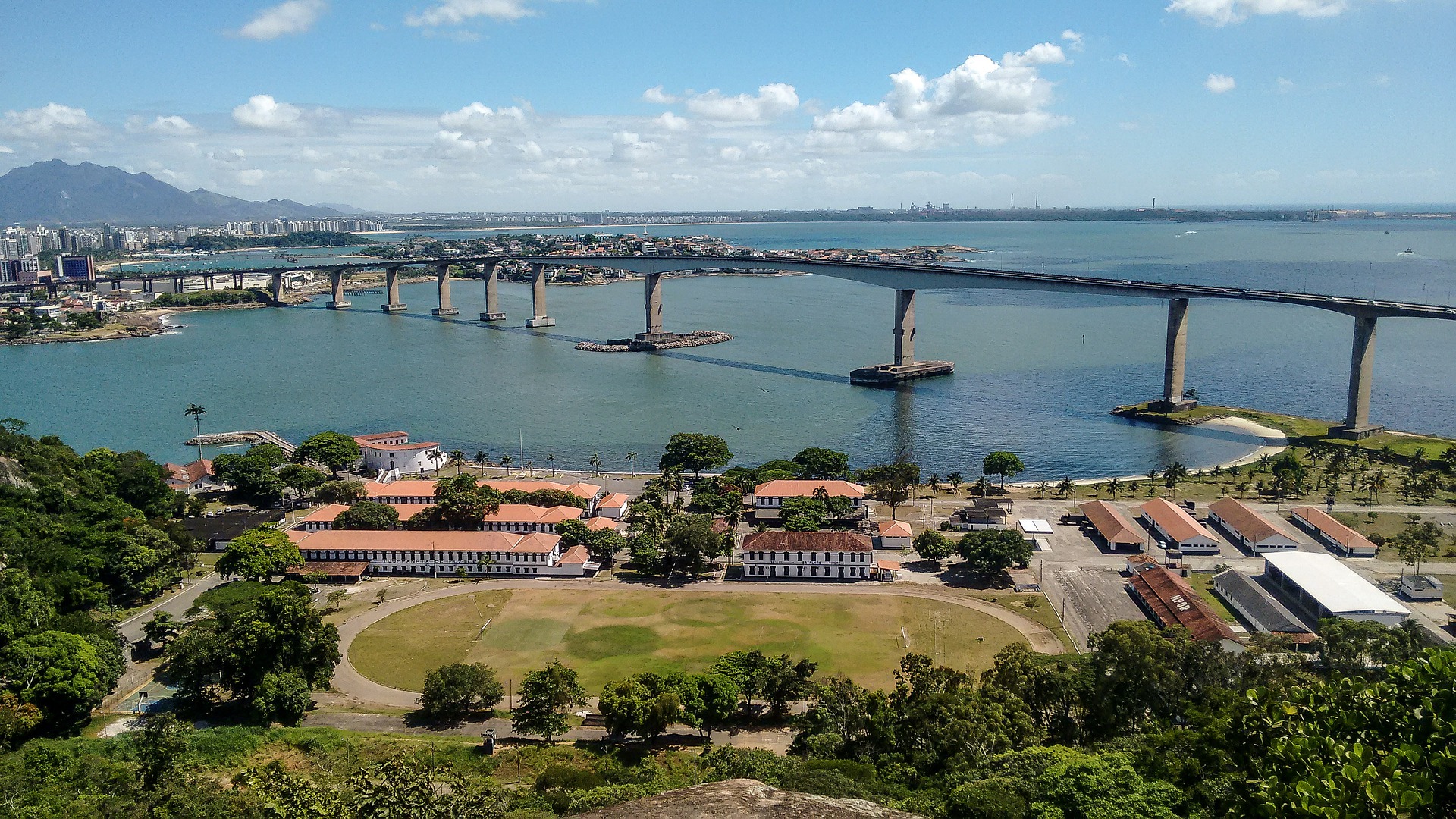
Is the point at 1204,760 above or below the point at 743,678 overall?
above

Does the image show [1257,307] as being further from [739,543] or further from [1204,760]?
[1204,760]

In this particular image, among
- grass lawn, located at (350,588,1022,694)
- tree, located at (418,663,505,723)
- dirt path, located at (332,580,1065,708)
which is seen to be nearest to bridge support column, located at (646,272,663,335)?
dirt path, located at (332,580,1065,708)

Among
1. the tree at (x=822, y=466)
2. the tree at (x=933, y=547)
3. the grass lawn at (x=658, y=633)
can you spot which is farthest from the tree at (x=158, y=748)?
the tree at (x=822, y=466)

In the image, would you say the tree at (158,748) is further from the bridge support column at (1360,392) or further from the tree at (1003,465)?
the bridge support column at (1360,392)

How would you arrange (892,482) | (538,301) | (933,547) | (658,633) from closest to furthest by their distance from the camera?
(658,633) < (933,547) < (892,482) < (538,301)

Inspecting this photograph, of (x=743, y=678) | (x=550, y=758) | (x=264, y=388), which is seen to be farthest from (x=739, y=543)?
(x=264, y=388)

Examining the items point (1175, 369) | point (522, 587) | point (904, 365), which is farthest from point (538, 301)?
point (522, 587)

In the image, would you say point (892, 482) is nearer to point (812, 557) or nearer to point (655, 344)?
point (812, 557)
